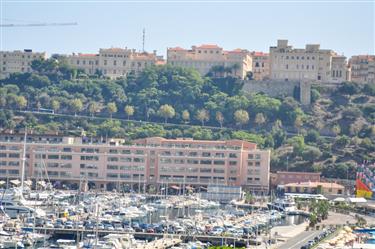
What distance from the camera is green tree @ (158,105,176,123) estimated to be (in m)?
99.0

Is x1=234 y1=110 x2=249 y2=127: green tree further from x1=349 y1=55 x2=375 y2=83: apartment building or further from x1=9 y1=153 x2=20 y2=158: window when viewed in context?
x1=9 y1=153 x2=20 y2=158: window

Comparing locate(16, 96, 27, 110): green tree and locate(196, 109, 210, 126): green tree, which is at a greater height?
locate(16, 96, 27, 110): green tree

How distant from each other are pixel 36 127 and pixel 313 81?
76.9ft

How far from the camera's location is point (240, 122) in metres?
97.7

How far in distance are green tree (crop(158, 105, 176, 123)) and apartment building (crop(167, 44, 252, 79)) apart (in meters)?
12.0

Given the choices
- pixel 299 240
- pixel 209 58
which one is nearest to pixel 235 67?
pixel 209 58

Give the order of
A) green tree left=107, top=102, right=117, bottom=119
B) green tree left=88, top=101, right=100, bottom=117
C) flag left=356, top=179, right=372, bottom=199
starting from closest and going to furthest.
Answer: flag left=356, top=179, right=372, bottom=199 → green tree left=107, top=102, right=117, bottom=119 → green tree left=88, top=101, right=100, bottom=117

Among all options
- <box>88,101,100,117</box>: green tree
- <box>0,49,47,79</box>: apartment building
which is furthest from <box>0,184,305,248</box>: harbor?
A: <box>0,49,47,79</box>: apartment building

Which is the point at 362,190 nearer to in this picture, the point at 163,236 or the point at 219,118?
the point at 219,118

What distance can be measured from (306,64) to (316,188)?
26.0 m

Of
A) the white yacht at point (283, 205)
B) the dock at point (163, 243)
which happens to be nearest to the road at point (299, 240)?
the dock at point (163, 243)

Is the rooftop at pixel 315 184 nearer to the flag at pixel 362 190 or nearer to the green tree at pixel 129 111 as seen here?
the flag at pixel 362 190

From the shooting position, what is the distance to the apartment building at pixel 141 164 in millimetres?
83688

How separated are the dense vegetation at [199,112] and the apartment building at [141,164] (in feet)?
16.7
